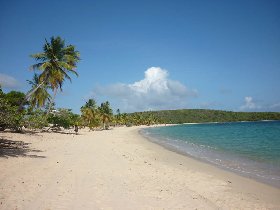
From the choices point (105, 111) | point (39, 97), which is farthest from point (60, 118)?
point (105, 111)

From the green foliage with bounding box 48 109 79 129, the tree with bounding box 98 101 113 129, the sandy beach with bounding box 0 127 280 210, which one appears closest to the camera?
the sandy beach with bounding box 0 127 280 210

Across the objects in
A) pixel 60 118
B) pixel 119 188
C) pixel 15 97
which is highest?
pixel 15 97

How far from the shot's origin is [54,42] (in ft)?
102

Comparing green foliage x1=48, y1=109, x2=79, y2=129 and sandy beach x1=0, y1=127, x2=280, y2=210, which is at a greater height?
green foliage x1=48, y1=109, x2=79, y2=129

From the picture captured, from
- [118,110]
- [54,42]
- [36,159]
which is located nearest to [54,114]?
[54,42]

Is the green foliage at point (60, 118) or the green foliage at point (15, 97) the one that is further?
the green foliage at point (60, 118)

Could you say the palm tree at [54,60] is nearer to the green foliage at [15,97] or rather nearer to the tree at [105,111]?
the green foliage at [15,97]

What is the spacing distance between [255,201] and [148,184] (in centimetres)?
404

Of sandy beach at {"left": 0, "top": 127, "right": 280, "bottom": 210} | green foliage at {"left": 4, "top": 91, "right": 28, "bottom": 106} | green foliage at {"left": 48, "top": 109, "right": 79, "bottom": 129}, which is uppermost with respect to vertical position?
green foliage at {"left": 4, "top": 91, "right": 28, "bottom": 106}

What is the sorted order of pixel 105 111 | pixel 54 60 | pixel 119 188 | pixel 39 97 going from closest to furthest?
1. pixel 119 188
2. pixel 54 60
3. pixel 39 97
4. pixel 105 111

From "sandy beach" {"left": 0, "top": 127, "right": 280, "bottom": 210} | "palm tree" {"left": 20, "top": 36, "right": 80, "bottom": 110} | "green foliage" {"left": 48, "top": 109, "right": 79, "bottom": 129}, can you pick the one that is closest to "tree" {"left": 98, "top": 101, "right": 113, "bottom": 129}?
"green foliage" {"left": 48, "top": 109, "right": 79, "bottom": 129}

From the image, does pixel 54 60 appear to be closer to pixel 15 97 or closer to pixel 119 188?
pixel 15 97

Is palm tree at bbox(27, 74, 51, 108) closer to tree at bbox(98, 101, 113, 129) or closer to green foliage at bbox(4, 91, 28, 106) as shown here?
green foliage at bbox(4, 91, 28, 106)

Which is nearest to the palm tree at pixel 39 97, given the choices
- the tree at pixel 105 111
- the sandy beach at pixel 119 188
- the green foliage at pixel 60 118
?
the green foliage at pixel 60 118
